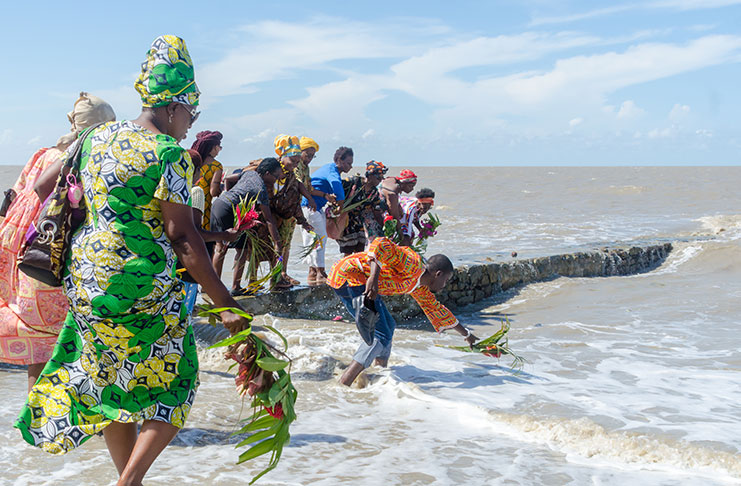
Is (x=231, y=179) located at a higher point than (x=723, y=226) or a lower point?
higher

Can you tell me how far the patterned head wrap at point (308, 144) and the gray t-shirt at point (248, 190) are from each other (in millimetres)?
1377

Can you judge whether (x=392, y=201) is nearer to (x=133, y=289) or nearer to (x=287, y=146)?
(x=287, y=146)

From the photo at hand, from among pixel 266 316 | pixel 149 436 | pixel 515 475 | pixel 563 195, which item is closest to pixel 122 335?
pixel 149 436

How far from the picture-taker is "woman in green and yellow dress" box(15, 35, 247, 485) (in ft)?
7.52

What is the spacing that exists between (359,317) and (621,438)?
6.95 ft

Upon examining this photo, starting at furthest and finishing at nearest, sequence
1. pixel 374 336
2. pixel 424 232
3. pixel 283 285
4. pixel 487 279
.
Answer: pixel 487 279 → pixel 424 232 → pixel 283 285 → pixel 374 336

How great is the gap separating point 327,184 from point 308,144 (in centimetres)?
61

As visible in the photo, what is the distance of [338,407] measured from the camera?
517cm

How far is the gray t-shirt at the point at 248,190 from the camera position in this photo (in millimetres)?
6480

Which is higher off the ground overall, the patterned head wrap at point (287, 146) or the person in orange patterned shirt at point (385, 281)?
the patterned head wrap at point (287, 146)

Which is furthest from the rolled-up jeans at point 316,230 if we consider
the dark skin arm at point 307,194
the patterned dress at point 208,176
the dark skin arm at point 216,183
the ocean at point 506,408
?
the patterned dress at point 208,176

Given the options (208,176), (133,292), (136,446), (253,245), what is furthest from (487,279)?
(133,292)

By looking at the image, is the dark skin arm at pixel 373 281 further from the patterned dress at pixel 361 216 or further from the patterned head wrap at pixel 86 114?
the patterned dress at pixel 361 216

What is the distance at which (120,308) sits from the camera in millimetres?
2289
